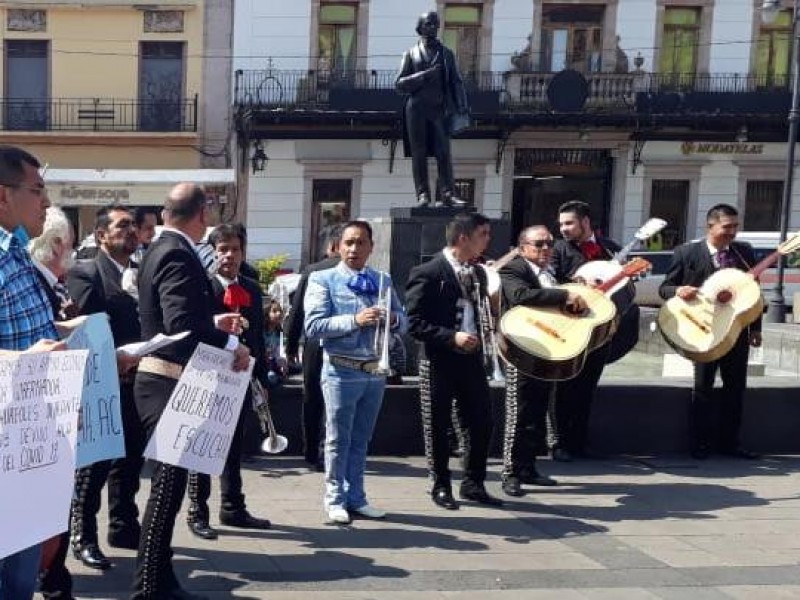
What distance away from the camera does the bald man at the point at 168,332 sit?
15.4 ft

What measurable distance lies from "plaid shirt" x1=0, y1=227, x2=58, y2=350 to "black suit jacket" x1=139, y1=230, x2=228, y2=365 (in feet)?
2.80

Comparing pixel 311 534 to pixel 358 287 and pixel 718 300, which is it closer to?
pixel 358 287

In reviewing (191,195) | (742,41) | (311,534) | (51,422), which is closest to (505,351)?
(311,534)

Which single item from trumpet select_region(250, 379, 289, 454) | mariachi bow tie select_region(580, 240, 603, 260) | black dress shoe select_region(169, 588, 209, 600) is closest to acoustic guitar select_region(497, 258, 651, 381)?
mariachi bow tie select_region(580, 240, 603, 260)

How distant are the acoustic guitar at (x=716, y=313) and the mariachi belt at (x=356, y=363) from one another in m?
2.73

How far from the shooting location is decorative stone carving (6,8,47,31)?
2911 cm

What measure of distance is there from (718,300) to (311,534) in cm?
354

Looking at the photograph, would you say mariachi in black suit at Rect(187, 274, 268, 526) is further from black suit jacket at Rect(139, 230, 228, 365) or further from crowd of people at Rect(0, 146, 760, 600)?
black suit jacket at Rect(139, 230, 228, 365)

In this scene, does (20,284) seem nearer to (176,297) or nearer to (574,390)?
(176,297)

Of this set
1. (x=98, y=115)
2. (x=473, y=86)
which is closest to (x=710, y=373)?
(x=473, y=86)

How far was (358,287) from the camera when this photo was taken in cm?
624

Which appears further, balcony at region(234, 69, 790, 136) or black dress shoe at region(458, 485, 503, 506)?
balcony at region(234, 69, 790, 136)

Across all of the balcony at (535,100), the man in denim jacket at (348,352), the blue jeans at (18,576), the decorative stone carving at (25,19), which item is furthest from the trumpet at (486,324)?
the decorative stone carving at (25,19)

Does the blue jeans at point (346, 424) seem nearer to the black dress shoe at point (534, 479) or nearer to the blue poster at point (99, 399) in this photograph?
the black dress shoe at point (534, 479)
